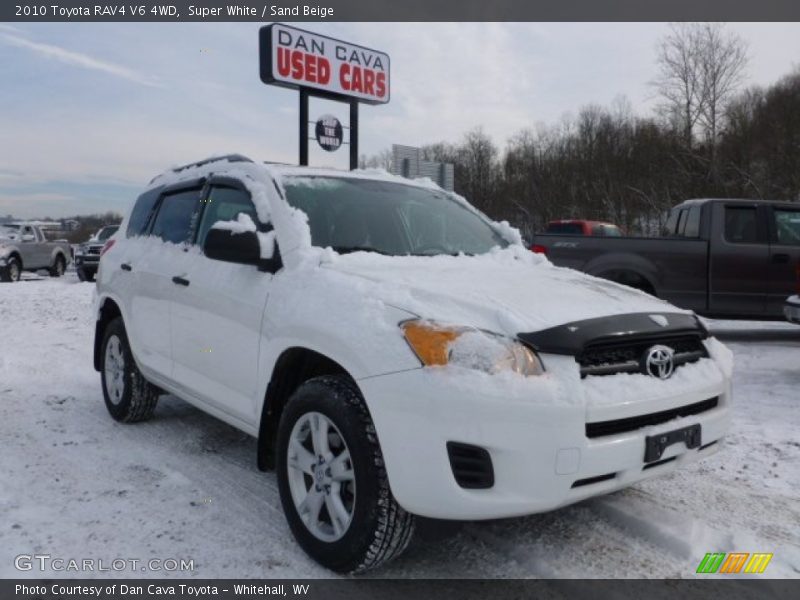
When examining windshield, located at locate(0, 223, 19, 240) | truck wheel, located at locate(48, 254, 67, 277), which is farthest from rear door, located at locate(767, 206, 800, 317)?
truck wheel, located at locate(48, 254, 67, 277)

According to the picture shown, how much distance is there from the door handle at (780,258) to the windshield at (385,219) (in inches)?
227

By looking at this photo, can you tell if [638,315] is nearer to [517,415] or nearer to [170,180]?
[517,415]

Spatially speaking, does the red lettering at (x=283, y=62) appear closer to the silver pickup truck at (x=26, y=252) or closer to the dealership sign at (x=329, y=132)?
the dealership sign at (x=329, y=132)

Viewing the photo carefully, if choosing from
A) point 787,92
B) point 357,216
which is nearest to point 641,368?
point 357,216

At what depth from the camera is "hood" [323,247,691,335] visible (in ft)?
8.52

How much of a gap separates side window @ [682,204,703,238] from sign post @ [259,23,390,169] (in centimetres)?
976

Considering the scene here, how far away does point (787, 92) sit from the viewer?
132 ft

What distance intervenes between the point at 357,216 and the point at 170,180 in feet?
6.17

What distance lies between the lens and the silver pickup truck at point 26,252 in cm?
1923

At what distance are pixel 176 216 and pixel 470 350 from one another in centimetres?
284

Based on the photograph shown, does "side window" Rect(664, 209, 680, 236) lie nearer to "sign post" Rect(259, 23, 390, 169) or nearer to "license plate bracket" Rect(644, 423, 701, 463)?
"license plate bracket" Rect(644, 423, 701, 463)

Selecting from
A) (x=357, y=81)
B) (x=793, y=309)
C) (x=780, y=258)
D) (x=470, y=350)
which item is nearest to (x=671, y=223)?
(x=780, y=258)

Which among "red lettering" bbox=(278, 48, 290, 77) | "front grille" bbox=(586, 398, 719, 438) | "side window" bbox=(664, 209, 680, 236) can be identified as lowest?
"front grille" bbox=(586, 398, 719, 438)

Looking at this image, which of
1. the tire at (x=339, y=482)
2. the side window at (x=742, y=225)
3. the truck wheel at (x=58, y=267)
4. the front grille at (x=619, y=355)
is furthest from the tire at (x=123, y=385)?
the truck wheel at (x=58, y=267)
